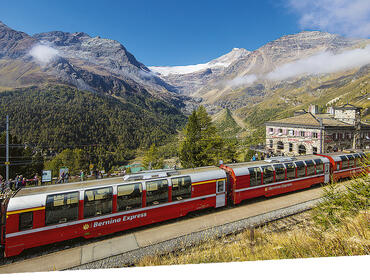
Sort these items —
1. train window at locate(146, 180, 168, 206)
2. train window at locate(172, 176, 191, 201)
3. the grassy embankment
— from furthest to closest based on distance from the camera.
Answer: train window at locate(172, 176, 191, 201)
train window at locate(146, 180, 168, 206)
the grassy embankment

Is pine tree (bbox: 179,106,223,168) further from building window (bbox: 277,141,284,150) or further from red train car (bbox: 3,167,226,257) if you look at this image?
red train car (bbox: 3,167,226,257)

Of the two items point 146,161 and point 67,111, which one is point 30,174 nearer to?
point 146,161

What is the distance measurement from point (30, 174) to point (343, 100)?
21942 cm

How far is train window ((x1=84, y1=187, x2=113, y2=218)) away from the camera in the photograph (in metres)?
9.95

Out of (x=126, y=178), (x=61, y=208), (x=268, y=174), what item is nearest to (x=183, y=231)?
(x=126, y=178)

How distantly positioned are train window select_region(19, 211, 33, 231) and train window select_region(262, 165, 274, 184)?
1410 centimetres

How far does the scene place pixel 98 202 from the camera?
10.2 m

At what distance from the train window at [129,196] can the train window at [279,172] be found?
34.9 feet

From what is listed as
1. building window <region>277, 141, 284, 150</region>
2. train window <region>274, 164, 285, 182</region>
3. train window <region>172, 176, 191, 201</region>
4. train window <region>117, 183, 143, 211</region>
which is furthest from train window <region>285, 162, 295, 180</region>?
building window <region>277, 141, 284, 150</region>

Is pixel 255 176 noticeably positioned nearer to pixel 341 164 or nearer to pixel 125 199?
pixel 125 199

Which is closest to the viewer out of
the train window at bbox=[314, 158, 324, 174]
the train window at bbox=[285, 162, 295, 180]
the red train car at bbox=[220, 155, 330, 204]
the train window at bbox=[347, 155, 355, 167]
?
the red train car at bbox=[220, 155, 330, 204]

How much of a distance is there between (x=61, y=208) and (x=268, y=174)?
1347 cm

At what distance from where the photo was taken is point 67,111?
540 feet

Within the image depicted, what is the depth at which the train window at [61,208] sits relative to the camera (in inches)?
361
